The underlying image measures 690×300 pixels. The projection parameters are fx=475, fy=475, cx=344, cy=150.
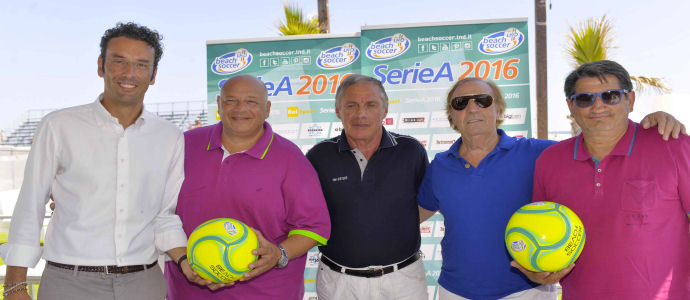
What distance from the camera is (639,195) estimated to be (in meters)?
2.07

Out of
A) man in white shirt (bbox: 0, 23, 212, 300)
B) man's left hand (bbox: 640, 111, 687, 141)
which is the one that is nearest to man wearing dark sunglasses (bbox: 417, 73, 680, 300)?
man's left hand (bbox: 640, 111, 687, 141)

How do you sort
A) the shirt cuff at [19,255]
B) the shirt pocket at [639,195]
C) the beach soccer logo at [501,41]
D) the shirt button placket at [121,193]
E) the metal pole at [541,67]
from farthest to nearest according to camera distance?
the metal pole at [541,67]
the beach soccer logo at [501,41]
the shirt button placket at [121,193]
the shirt cuff at [19,255]
the shirt pocket at [639,195]

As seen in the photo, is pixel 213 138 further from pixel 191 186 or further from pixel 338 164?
pixel 338 164

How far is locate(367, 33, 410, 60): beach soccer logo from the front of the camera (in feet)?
17.2

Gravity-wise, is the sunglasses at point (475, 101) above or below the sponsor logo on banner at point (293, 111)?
below

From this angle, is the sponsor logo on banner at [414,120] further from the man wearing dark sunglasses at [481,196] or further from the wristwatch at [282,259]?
the wristwatch at [282,259]

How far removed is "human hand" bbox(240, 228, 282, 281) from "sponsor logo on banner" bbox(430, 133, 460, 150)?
3267 mm

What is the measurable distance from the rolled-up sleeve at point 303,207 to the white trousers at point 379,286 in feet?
1.33

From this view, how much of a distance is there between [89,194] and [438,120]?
3812 millimetres

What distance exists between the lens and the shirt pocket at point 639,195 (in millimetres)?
2049

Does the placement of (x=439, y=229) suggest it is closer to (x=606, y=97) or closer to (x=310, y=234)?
(x=310, y=234)

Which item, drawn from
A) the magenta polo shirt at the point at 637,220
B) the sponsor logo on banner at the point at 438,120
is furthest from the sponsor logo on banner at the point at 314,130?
the magenta polo shirt at the point at 637,220

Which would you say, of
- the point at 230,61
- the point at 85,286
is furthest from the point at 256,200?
the point at 230,61

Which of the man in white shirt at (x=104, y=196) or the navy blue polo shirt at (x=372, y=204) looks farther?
the navy blue polo shirt at (x=372, y=204)
